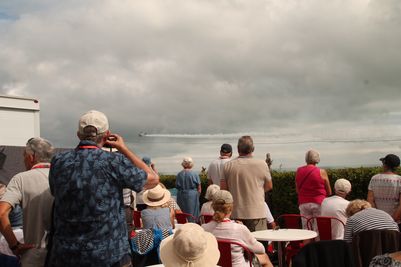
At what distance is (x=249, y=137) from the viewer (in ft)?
16.5

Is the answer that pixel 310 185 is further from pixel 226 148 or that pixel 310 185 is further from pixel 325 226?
pixel 226 148

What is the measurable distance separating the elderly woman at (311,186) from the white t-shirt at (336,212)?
0.80 meters

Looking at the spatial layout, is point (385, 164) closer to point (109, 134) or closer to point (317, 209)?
point (317, 209)

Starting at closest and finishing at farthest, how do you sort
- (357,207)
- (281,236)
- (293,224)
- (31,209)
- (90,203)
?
(90,203), (31,209), (357,207), (281,236), (293,224)

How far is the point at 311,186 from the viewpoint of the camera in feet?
20.0

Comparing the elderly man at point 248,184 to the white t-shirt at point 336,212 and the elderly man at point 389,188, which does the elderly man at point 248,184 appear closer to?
the white t-shirt at point 336,212

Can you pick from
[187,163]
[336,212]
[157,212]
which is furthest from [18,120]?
[336,212]

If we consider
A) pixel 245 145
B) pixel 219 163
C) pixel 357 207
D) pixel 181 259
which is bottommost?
pixel 181 259

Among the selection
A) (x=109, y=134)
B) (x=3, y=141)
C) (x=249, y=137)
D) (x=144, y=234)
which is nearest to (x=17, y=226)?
(x=144, y=234)

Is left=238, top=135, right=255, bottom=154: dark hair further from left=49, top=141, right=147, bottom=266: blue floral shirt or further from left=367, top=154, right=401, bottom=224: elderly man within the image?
left=49, top=141, right=147, bottom=266: blue floral shirt

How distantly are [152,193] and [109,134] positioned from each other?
95.0 inches

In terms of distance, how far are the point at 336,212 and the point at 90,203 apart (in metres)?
3.35

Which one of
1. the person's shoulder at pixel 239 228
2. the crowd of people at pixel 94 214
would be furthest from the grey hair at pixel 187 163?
the person's shoulder at pixel 239 228

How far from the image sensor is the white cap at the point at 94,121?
8.91 ft
